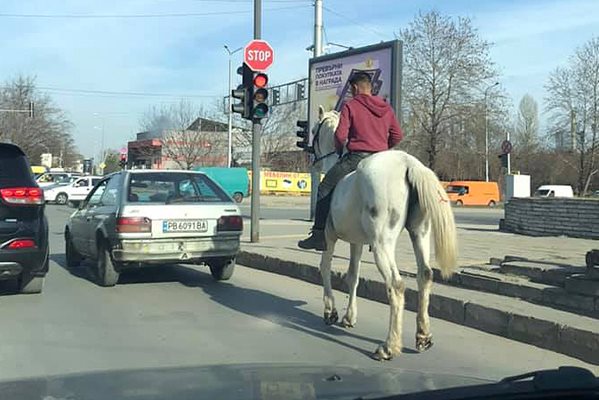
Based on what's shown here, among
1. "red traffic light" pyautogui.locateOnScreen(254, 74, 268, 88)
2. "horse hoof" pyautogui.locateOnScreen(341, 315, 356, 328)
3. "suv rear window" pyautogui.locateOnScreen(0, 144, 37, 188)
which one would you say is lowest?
"horse hoof" pyautogui.locateOnScreen(341, 315, 356, 328)

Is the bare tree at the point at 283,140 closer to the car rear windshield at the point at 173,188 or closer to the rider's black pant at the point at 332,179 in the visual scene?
the car rear windshield at the point at 173,188

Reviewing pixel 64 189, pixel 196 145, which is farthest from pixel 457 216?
pixel 196 145

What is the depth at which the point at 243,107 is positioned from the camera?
14.8 metres

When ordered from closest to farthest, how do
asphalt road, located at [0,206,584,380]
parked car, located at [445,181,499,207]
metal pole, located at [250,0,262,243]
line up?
asphalt road, located at [0,206,584,380] → metal pole, located at [250,0,262,243] → parked car, located at [445,181,499,207]

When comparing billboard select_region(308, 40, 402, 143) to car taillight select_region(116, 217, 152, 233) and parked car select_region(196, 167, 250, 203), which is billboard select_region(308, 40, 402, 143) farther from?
parked car select_region(196, 167, 250, 203)

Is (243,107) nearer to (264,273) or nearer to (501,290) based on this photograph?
(264,273)

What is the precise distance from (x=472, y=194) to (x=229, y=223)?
4514 cm

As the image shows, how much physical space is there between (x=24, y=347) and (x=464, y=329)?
4.41 metres

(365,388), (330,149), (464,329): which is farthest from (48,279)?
(365,388)

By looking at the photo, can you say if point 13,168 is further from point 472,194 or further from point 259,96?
point 472,194

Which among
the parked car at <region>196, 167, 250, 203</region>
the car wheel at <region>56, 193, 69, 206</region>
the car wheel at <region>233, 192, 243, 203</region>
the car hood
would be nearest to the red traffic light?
the car hood

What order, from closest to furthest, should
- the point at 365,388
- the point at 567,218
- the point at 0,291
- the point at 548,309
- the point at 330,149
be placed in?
1. the point at 365,388
2. the point at 548,309
3. the point at 330,149
4. the point at 0,291
5. the point at 567,218

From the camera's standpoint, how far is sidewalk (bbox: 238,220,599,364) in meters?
6.31

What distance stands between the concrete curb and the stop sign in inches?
259
